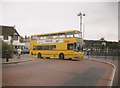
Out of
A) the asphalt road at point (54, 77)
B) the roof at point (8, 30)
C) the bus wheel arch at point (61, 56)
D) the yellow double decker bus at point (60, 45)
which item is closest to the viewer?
the asphalt road at point (54, 77)

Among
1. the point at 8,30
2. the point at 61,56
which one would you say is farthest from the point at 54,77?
the point at 8,30

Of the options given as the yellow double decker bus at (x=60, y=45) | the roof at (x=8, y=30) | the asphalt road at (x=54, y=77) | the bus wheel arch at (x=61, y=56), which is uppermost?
the roof at (x=8, y=30)

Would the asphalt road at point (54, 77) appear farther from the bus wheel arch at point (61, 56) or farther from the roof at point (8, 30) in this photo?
the roof at point (8, 30)

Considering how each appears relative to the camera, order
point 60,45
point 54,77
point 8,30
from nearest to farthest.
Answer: point 54,77 < point 60,45 < point 8,30

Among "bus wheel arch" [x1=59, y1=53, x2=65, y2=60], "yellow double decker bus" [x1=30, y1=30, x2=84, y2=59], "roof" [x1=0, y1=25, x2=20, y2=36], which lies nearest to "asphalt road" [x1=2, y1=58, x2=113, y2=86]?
"yellow double decker bus" [x1=30, y1=30, x2=84, y2=59]

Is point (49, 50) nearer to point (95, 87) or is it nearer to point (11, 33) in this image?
point (95, 87)

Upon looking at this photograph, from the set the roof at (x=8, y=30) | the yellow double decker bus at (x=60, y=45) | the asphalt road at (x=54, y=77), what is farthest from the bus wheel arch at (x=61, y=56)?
the roof at (x=8, y=30)

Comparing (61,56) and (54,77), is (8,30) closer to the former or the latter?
(61,56)

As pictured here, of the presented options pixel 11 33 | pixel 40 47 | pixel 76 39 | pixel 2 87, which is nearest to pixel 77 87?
pixel 2 87

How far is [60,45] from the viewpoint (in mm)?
32969

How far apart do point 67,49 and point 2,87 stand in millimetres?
22783

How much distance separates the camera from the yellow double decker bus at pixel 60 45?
31.4m

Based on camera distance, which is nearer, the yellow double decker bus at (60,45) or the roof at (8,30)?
the yellow double decker bus at (60,45)

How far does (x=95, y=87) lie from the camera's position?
9.82 meters
